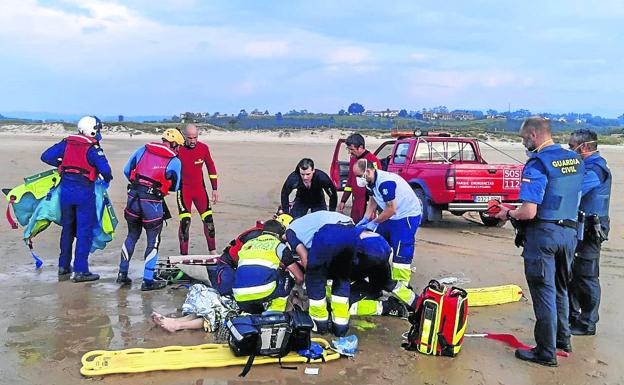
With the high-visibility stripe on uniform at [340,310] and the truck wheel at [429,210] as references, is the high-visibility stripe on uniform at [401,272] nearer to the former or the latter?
the high-visibility stripe on uniform at [340,310]

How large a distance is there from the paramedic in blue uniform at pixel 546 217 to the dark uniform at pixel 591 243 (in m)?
0.71

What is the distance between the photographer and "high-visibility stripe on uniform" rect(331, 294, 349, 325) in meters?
5.36

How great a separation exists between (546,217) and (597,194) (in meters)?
1.07

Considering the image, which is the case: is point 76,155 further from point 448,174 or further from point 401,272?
point 448,174

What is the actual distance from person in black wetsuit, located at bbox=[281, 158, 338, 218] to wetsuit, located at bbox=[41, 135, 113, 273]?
2.24m

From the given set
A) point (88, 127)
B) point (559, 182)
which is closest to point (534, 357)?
point (559, 182)

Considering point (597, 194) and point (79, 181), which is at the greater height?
point (597, 194)

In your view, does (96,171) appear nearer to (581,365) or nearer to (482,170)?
(581,365)

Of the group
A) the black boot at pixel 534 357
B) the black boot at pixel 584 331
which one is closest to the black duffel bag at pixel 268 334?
the black boot at pixel 534 357

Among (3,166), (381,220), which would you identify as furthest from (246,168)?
(381,220)

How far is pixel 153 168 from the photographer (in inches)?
264

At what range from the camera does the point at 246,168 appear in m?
21.4

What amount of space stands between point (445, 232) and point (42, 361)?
25.7ft

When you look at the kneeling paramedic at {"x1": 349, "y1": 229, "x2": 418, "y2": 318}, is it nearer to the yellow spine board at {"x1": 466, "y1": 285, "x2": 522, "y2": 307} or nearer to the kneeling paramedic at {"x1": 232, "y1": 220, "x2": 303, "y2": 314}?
the kneeling paramedic at {"x1": 232, "y1": 220, "x2": 303, "y2": 314}
